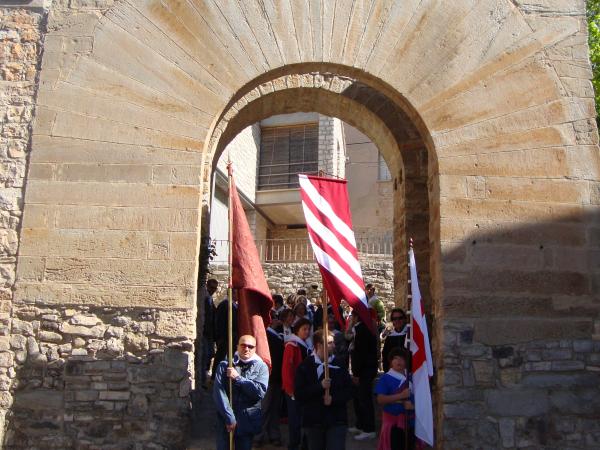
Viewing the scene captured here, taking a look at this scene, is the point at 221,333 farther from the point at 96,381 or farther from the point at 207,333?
the point at 96,381

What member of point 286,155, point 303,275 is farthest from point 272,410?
point 286,155

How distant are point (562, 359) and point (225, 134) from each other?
5145mm

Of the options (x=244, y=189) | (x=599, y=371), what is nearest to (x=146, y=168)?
(x=599, y=371)

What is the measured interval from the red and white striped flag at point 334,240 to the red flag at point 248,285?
53 cm

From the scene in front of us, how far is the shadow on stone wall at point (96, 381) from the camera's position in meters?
→ 5.41

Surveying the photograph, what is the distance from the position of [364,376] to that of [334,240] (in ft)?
6.29

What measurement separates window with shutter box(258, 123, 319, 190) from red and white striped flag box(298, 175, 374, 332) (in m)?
16.0

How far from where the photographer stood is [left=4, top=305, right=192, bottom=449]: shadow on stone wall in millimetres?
5410

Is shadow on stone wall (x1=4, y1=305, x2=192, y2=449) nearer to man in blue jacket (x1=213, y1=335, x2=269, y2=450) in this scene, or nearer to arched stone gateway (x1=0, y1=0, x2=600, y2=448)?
arched stone gateway (x1=0, y1=0, x2=600, y2=448)

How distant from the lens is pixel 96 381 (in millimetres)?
5500

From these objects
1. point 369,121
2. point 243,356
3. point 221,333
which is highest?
point 369,121

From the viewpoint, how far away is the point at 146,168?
19.2 feet

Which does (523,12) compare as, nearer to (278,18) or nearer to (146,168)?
(278,18)

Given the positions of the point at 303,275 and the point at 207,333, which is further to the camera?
the point at 303,275
